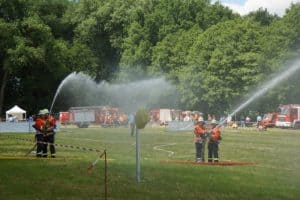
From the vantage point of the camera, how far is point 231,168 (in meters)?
25.1

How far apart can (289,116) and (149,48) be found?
31.2 m

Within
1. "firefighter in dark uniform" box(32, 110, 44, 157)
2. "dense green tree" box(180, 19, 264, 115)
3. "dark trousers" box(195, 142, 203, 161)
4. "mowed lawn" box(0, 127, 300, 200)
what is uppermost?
"dense green tree" box(180, 19, 264, 115)

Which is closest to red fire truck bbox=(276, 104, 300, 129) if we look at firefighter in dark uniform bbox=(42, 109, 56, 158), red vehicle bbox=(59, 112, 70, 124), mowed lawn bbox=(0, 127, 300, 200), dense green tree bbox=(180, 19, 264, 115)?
dense green tree bbox=(180, 19, 264, 115)

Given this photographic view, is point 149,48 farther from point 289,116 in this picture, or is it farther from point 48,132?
point 48,132

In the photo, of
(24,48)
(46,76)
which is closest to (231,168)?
(24,48)

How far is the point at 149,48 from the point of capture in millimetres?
107625

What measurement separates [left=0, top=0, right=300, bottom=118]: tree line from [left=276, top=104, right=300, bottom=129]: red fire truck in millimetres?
1599

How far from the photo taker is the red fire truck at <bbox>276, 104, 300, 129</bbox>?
85188mm

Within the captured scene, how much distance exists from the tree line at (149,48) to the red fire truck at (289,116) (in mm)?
1599

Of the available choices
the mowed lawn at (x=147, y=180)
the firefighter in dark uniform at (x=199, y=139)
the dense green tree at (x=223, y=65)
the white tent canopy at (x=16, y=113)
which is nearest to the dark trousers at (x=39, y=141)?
the mowed lawn at (x=147, y=180)

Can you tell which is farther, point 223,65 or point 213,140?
point 223,65

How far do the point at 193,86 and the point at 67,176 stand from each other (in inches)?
2916

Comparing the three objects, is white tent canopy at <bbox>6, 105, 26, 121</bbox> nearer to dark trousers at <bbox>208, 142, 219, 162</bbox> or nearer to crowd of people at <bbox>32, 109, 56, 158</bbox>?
crowd of people at <bbox>32, 109, 56, 158</bbox>

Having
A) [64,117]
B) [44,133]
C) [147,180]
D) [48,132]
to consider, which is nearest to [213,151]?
[48,132]
